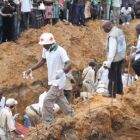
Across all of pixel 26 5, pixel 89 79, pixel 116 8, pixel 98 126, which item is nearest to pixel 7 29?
pixel 26 5

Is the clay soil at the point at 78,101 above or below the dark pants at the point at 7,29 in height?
below

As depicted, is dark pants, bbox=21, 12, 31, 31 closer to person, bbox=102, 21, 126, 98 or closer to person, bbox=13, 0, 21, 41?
person, bbox=13, 0, 21, 41

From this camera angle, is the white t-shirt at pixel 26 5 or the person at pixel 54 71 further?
the white t-shirt at pixel 26 5

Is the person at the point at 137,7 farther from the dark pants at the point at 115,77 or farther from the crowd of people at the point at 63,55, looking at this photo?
the dark pants at the point at 115,77

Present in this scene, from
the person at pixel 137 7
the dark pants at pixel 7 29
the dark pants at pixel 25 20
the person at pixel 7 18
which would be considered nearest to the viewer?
the person at pixel 7 18

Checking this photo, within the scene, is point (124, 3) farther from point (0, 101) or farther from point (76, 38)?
point (0, 101)

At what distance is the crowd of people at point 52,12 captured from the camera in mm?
17578

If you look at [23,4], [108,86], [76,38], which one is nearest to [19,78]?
[23,4]

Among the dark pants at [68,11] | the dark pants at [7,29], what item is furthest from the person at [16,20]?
the dark pants at [68,11]

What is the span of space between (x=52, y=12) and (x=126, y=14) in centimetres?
532

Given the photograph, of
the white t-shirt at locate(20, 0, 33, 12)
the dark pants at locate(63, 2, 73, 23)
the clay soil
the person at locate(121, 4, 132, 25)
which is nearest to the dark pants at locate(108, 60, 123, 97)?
the clay soil

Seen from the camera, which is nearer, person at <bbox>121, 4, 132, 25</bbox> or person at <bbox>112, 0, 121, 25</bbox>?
person at <bbox>112, 0, 121, 25</bbox>

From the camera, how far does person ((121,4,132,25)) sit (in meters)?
23.3

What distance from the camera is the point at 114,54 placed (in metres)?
11.1
